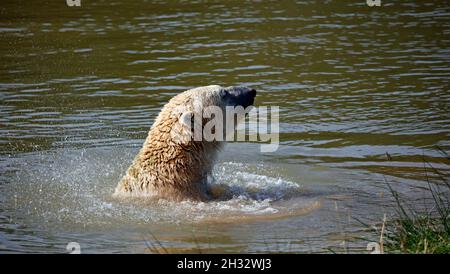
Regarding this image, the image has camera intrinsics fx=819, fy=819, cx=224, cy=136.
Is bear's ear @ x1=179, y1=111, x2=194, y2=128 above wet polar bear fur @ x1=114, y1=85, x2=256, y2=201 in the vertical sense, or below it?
above

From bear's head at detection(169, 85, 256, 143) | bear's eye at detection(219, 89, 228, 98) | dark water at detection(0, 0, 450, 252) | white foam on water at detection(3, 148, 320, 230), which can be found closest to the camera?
dark water at detection(0, 0, 450, 252)

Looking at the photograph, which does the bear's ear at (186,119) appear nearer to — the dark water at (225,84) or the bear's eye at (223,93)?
the bear's eye at (223,93)

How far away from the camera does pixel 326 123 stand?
1199 centimetres

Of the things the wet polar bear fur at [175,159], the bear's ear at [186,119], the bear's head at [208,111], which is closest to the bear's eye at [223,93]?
the bear's head at [208,111]

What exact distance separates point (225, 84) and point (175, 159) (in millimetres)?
4860

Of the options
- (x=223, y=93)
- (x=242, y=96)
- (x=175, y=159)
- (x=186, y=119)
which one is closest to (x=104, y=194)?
(x=175, y=159)

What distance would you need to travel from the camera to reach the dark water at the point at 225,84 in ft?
27.5

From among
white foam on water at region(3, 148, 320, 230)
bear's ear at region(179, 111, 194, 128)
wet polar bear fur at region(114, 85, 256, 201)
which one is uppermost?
bear's ear at region(179, 111, 194, 128)

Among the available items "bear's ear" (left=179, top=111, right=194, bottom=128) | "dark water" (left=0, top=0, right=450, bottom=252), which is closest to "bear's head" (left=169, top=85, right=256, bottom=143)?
"bear's ear" (left=179, top=111, right=194, bottom=128)

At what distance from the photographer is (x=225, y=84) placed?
13445 mm

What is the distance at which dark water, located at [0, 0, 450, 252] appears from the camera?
8.37 meters

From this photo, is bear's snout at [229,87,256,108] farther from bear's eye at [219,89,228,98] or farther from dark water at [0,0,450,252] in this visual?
dark water at [0,0,450,252]

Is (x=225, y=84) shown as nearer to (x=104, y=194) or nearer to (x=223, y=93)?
(x=223, y=93)

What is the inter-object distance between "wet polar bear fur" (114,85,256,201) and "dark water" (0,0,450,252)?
211 mm
